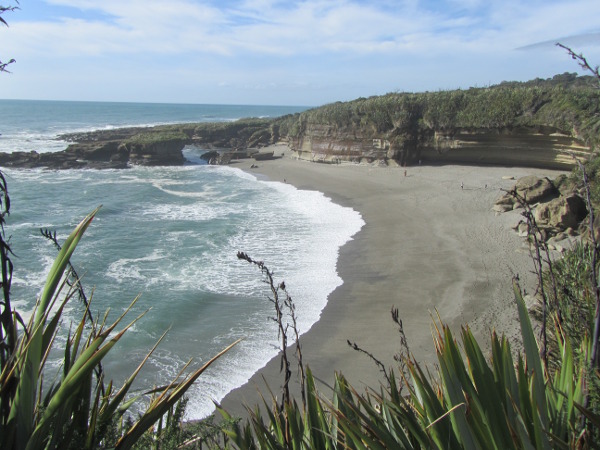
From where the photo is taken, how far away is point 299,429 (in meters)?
3.00

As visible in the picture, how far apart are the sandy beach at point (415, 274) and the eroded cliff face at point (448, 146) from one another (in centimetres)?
149

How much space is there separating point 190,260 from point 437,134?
71.7ft

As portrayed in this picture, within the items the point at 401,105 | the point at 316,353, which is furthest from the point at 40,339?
the point at 401,105

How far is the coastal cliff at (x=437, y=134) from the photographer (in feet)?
83.7

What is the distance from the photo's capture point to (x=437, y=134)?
105ft

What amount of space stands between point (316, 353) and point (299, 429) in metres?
7.32

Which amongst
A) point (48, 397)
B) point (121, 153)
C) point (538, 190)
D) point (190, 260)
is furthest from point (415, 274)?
point (121, 153)

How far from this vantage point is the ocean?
33.1 ft

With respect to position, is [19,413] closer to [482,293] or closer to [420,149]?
[482,293]

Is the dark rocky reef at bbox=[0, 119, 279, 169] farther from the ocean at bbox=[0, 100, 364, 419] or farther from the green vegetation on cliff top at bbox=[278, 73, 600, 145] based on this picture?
the green vegetation on cliff top at bbox=[278, 73, 600, 145]

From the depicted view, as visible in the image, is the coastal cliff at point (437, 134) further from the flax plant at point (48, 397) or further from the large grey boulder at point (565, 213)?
the flax plant at point (48, 397)

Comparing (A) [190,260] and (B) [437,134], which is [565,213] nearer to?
(A) [190,260]

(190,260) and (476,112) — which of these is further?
(476,112)

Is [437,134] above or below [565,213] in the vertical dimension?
above
